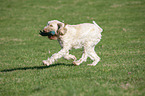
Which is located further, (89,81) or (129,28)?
(129,28)

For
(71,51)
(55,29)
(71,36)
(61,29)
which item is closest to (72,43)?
(71,36)

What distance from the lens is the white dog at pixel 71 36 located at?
7.49m

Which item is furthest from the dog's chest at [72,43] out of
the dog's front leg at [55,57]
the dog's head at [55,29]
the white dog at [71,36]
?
the dog's head at [55,29]

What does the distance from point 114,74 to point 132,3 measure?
24.9 meters

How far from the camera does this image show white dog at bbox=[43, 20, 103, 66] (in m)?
7.49

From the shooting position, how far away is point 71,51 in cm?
1289

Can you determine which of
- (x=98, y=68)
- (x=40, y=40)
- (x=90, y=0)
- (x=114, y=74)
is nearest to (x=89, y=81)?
(x=114, y=74)

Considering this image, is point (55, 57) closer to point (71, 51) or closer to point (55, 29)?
point (55, 29)

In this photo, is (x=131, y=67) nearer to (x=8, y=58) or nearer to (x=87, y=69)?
(x=87, y=69)

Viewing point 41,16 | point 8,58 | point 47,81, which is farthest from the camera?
point 41,16

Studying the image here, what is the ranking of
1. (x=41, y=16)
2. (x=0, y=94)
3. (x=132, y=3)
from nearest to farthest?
1. (x=0, y=94)
2. (x=41, y=16)
3. (x=132, y=3)

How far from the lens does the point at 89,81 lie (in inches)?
248

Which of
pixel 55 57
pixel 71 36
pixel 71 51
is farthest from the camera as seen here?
pixel 71 51

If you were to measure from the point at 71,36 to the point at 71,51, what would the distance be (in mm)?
5158
